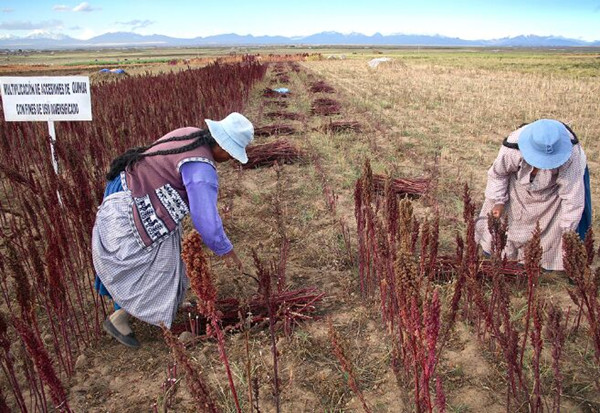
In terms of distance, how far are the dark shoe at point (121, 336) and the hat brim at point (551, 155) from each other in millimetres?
2726

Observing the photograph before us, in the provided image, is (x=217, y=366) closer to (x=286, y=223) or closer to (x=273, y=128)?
(x=286, y=223)

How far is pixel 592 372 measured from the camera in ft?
7.23

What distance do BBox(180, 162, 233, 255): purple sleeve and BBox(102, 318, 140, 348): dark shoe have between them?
742mm

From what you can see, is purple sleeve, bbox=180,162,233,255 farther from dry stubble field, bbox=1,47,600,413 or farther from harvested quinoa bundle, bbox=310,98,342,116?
harvested quinoa bundle, bbox=310,98,342,116

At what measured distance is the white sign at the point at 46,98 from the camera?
399cm

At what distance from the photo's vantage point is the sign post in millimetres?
3986

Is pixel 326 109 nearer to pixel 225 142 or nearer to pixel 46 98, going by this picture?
pixel 46 98

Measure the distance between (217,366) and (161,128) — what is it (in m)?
4.08

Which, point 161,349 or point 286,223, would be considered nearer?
point 161,349

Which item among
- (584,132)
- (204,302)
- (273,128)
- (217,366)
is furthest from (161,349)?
(584,132)

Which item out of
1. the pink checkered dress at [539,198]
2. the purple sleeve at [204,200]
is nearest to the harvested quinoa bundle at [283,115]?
the pink checkered dress at [539,198]

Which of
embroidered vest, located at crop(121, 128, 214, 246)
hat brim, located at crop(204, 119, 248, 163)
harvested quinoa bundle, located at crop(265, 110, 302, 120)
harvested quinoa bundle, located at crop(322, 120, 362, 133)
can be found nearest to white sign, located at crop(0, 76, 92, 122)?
embroidered vest, located at crop(121, 128, 214, 246)

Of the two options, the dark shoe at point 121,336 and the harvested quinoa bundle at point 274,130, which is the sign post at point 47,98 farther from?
the harvested quinoa bundle at point 274,130

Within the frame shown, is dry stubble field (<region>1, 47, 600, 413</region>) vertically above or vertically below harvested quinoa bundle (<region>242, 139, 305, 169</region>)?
below
